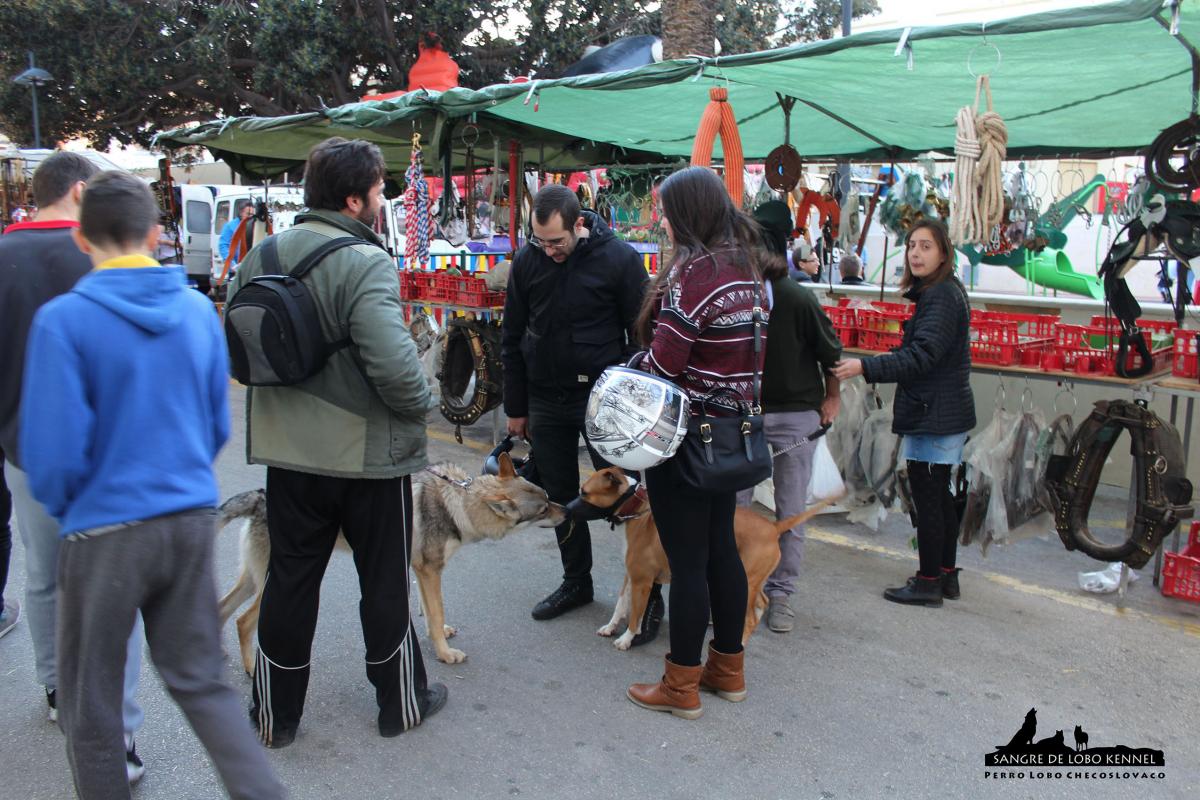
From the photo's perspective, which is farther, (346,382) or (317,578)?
(317,578)

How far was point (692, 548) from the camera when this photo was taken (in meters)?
3.05

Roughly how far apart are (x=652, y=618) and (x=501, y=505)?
930mm

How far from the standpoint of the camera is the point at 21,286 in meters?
2.71

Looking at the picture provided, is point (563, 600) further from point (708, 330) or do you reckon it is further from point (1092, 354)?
point (1092, 354)

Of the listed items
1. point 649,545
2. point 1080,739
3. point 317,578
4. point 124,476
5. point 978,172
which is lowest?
point 1080,739

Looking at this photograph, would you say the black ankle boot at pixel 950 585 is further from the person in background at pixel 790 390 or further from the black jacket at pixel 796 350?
the black jacket at pixel 796 350

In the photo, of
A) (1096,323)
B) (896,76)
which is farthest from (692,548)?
(1096,323)

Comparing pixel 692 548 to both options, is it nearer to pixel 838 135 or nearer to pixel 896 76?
pixel 896 76

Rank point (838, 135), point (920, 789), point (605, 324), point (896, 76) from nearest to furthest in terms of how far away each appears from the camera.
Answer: point (920, 789), point (605, 324), point (896, 76), point (838, 135)

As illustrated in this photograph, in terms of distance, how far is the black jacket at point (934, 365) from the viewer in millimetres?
3977

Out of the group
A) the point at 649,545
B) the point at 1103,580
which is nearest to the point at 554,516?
the point at 649,545

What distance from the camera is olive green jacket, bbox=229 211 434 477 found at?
270 cm

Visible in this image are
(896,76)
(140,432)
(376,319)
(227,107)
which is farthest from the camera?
(227,107)

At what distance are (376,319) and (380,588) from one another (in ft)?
3.00
